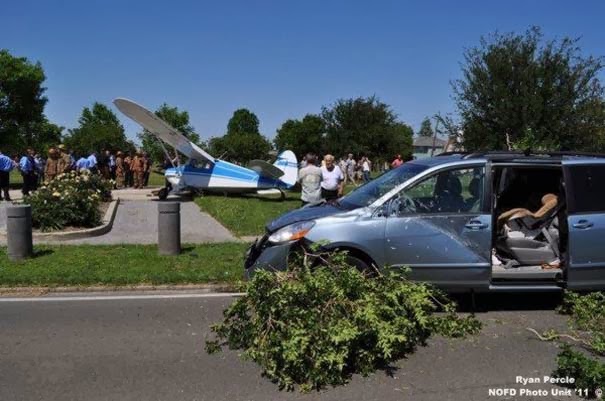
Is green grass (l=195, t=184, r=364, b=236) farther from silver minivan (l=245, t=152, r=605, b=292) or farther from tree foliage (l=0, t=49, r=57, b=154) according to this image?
tree foliage (l=0, t=49, r=57, b=154)

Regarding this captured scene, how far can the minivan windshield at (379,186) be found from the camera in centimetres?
677

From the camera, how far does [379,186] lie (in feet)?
23.1

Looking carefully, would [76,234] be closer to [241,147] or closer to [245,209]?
[245,209]

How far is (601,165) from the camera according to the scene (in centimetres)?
683

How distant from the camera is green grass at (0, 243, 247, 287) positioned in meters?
8.38

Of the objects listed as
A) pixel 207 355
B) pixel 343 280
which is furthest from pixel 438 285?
pixel 207 355

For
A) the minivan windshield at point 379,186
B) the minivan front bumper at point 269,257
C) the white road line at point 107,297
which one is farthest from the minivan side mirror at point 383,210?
the white road line at point 107,297

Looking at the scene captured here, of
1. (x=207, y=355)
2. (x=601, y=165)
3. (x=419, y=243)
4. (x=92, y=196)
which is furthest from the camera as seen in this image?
(x=92, y=196)

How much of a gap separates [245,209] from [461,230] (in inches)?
481

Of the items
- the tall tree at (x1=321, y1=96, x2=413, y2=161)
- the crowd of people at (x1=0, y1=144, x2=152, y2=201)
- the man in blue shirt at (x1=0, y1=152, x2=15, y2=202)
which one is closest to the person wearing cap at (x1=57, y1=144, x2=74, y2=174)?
the crowd of people at (x1=0, y1=144, x2=152, y2=201)

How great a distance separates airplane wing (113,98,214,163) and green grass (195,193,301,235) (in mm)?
1796

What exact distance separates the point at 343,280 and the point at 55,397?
2.51m

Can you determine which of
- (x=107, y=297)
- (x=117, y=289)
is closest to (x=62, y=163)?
(x=117, y=289)

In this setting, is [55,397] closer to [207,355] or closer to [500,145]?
[207,355]
